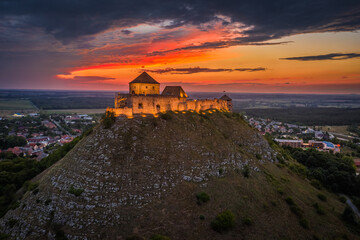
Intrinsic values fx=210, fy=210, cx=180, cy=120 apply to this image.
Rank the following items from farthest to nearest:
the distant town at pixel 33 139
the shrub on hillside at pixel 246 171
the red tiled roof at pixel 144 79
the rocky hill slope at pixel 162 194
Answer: the distant town at pixel 33 139 < the red tiled roof at pixel 144 79 < the shrub on hillside at pixel 246 171 < the rocky hill slope at pixel 162 194

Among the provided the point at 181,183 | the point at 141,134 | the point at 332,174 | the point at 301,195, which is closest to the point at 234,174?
the point at 181,183

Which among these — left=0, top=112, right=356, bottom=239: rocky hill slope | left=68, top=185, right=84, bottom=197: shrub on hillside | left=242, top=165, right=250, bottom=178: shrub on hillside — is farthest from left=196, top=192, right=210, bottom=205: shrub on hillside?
left=68, top=185, right=84, bottom=197: shrub on hillside

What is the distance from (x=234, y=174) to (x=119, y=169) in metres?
23.9

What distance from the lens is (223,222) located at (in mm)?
33406

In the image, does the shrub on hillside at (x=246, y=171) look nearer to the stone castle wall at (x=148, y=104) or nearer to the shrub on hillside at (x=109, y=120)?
the stone castle wall at (x=148, y=104)

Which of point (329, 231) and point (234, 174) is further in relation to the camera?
point (234, 174)

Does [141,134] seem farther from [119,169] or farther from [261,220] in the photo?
[261,220]

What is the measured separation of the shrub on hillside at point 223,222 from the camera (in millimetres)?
33031

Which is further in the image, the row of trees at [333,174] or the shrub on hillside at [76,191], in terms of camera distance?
the row of trees at [333,174]

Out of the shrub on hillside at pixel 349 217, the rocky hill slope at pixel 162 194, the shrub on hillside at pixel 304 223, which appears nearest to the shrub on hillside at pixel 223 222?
the rocky hill slope at pixel 162 194

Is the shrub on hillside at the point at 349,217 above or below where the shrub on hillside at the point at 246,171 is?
below

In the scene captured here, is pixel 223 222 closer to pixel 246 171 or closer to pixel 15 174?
pixel 246 171

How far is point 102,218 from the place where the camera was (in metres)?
32.1

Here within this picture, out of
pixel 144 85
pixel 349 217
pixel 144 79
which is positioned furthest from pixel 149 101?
pixel 349 217
